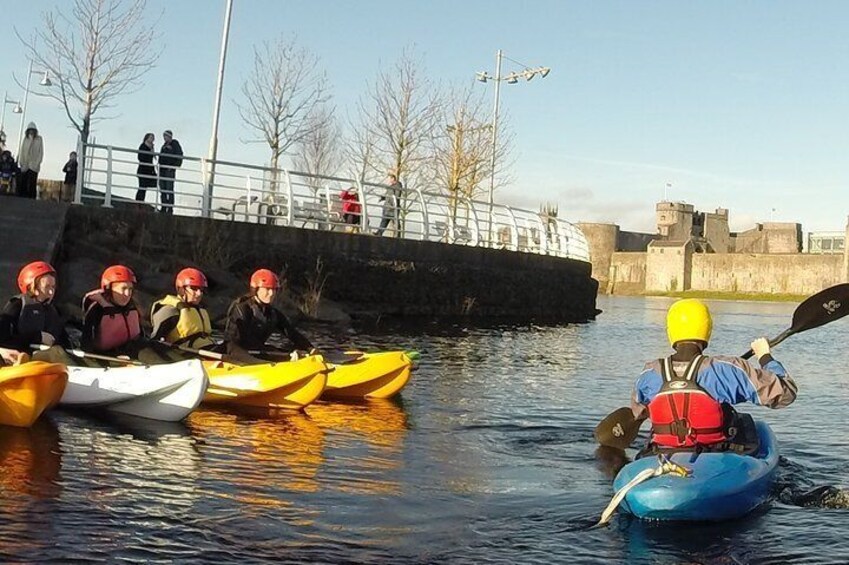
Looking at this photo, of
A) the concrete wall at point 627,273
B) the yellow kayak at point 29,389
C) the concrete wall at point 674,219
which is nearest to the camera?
the yellow kayak at point 29,389

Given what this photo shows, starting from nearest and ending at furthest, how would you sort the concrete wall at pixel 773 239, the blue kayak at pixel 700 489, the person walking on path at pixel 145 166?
the blue kayak at pixel 700 489, the person walking on path at pixel 145 166, the concrete wall at pixel 773 239

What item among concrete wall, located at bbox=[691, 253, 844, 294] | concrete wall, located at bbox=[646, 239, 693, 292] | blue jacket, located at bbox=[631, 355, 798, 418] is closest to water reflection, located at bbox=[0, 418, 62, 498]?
blue jacket, located at bbox=[631, 355, 798, 418]

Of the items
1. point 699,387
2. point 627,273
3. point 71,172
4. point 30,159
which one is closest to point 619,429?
point 699,387

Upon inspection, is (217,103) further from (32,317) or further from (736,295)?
(736,295)

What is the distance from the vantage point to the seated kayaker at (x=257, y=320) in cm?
1049

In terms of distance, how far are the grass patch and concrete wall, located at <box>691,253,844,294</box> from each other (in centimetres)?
58

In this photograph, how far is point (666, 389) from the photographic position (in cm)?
641

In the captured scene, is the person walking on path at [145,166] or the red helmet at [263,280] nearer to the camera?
the red helmet at [263,280]

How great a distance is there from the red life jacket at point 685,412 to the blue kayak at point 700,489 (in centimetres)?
15

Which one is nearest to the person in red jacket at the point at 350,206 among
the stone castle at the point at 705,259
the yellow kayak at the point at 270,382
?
the yellow kayak at the point at 270,382

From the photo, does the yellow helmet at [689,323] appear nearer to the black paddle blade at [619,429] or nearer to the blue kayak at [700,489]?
the blue kayak at [700,489]

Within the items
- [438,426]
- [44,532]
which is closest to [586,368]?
[438,426]

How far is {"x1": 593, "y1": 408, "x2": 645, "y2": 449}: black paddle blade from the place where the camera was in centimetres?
868

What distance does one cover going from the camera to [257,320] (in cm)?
1070
